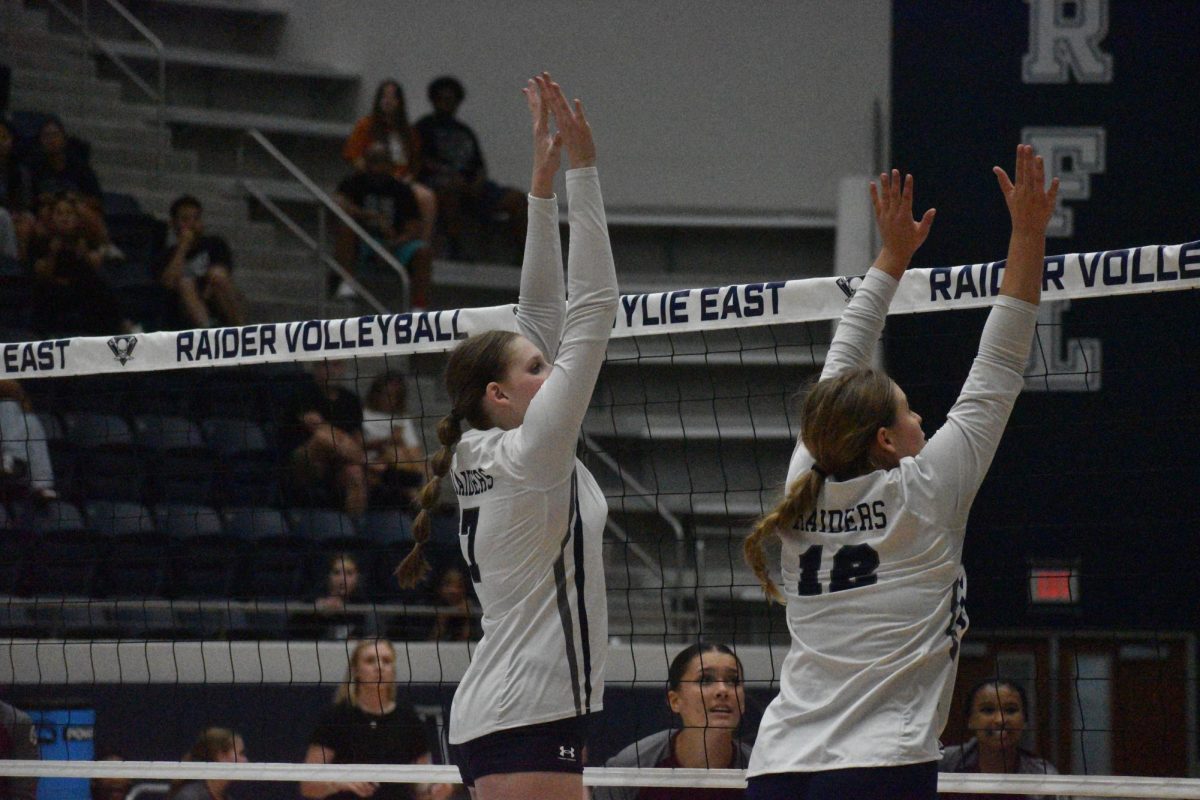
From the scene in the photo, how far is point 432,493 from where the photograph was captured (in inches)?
128

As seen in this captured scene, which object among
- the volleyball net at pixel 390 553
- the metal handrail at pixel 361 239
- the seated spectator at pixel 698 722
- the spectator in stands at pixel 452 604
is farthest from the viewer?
the metal handrail at pixel 361 239

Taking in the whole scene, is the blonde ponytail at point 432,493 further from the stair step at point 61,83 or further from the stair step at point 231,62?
the stair step at point 231,62

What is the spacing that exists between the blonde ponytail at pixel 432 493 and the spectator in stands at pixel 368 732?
2.74m

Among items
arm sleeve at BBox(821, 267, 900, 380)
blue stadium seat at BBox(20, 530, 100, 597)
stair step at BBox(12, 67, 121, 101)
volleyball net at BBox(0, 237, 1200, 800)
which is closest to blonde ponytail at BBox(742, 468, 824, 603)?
arm sleeve at BBox(821, 267, 900, 380)

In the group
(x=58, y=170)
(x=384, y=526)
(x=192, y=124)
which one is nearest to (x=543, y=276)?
(x=384, y=526)

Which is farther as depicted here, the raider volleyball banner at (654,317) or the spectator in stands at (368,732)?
the spectator in stands at (368,732)

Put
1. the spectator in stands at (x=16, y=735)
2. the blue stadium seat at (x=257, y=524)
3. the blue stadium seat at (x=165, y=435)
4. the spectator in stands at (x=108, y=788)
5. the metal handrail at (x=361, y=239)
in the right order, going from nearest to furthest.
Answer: the spectator in stands at (x=16, y=735) → the spectator in stands at (x=108, y=788) → the blue stadium seat at (x=257, y=524) → the blue stadium seat at (x=165, y=435) → the metal handrail at (x=361, y=239)

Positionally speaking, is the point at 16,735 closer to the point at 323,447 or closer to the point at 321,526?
the point at 323,447

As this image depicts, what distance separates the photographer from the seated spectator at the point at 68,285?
9.73 meters

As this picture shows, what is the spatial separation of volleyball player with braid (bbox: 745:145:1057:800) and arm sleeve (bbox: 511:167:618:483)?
1.37 ft

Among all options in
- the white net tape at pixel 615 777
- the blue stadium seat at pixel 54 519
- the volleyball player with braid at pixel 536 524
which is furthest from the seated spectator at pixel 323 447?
the volleyball player with braid at pixel 536 524

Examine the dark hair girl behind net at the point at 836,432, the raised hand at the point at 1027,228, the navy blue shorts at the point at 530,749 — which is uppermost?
the raised hand at the point at 1027,228

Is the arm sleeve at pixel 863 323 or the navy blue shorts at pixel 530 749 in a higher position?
the arm sleeve at pixel 863 323

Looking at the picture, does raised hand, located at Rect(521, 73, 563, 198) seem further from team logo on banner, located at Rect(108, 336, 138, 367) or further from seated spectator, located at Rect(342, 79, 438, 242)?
seated spectator, located at Rect(342, 79, 438, 242)
